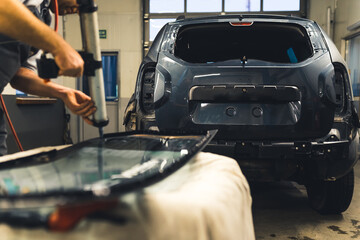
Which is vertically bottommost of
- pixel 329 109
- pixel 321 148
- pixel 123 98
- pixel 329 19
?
pixel 123 98

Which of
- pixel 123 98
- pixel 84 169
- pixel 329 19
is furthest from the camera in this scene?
pixel 123 98

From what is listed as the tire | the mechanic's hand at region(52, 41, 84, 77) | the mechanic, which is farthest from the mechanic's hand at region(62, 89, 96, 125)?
the tire

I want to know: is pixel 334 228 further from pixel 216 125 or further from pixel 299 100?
pixel 216 125

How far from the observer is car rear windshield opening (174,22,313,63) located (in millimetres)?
2795

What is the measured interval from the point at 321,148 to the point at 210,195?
5.49 ft

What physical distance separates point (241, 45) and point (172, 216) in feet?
9.42

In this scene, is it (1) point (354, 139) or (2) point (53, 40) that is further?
(1) point (354, 139)

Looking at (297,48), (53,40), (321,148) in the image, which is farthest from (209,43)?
(53,40)

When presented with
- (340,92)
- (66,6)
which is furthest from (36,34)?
(340,92)

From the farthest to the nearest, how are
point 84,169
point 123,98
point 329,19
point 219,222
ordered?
point 123,98, point 329,19, point 84,169, point 219,222

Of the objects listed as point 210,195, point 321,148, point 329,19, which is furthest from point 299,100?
point 329,19

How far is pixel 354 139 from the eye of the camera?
7.10ft

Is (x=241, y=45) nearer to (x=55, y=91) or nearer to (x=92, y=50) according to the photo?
(x=55, y=91)

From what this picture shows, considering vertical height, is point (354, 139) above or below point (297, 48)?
below
